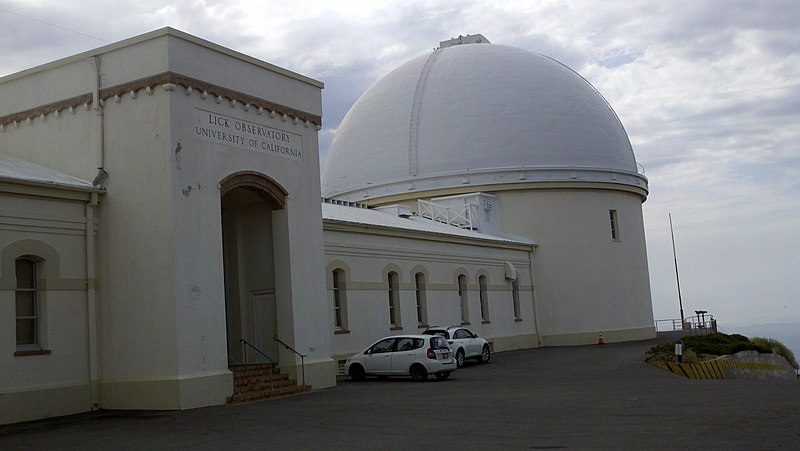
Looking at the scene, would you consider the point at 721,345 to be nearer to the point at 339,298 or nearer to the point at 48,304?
the point at 339,298

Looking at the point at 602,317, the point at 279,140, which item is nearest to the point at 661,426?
the point at 279,140

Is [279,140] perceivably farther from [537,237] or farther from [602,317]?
[602,317]

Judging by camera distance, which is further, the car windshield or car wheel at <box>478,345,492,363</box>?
car wheel at <box>478,345,492,363</box>

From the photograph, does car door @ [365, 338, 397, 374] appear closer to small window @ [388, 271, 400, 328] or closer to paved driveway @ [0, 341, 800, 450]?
paved driveway @ [0, 341, 800, 450]

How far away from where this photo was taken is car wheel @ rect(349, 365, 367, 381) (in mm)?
22797

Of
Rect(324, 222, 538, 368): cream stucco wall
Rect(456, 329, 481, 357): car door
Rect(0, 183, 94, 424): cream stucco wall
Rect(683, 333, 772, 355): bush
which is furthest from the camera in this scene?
Rect(683, 333, 772, 355): bush

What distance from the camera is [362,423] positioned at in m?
13.5

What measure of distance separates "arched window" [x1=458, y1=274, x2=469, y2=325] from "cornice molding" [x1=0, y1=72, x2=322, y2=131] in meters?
12.9

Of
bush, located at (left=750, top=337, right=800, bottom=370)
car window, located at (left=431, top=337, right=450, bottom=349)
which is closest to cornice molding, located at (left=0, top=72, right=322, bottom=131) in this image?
car window, located at (left=431, top=337, right=450, bottom=349)

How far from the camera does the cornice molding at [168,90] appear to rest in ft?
56.8

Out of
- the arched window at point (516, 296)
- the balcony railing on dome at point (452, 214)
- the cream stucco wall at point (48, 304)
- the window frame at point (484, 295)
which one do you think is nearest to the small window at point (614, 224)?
the arched window at point (516, 296)

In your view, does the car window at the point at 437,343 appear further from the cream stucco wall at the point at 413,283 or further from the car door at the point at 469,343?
the car door at the point at 469,343

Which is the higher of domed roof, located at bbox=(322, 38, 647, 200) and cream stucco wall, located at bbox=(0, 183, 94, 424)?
domed roof, located at bbox=(322, 38, 647, 200)

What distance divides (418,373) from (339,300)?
4265 mm
